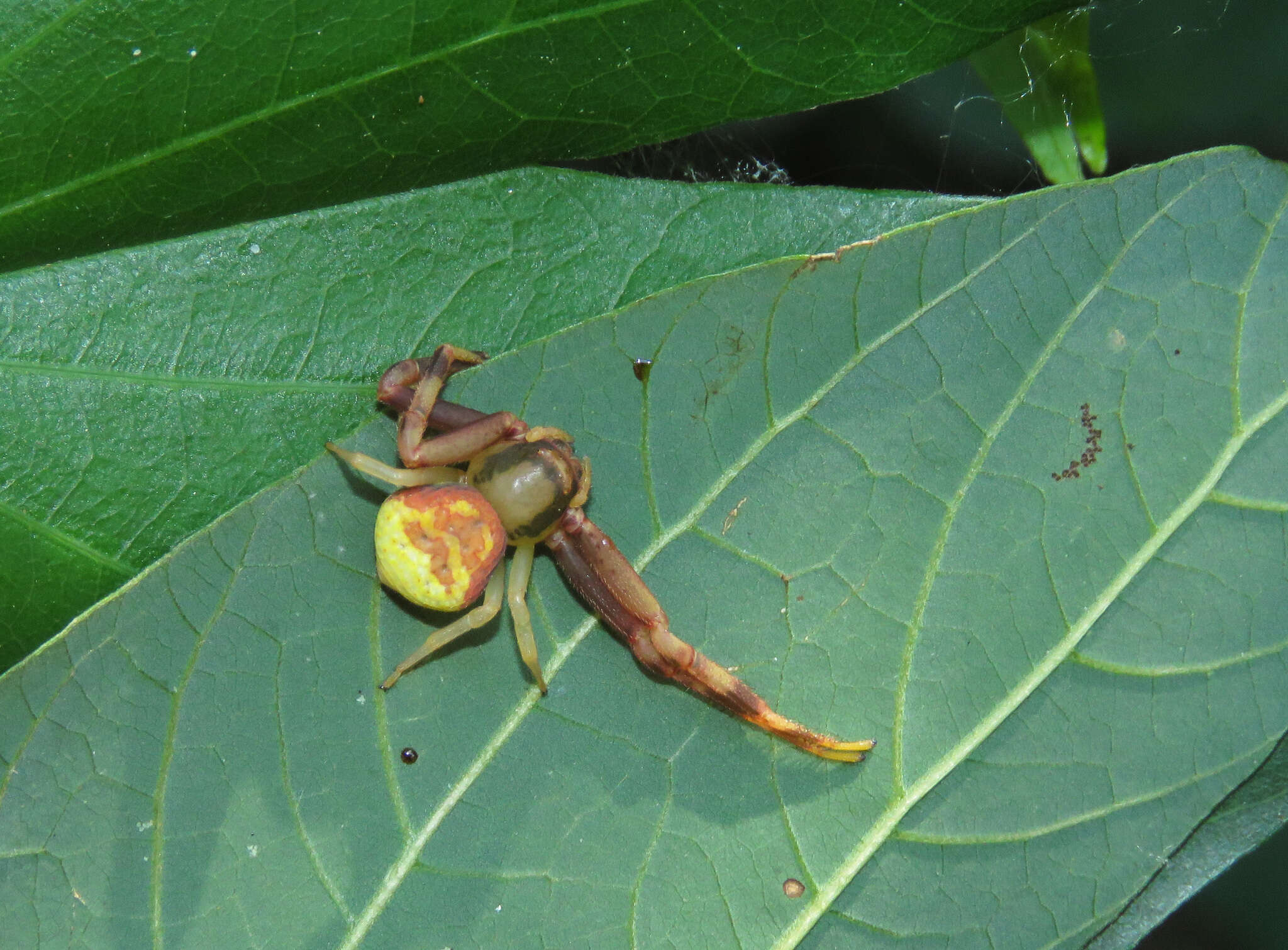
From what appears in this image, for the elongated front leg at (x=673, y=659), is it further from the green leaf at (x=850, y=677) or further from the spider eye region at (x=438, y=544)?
the spider eye region at (x=438, y=544)

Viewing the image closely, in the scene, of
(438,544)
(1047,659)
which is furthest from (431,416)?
(1047,659)

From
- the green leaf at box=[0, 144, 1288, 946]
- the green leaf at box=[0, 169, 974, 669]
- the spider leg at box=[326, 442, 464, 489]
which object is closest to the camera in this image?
the green leaf at box=[0, 144, 1288, 946]

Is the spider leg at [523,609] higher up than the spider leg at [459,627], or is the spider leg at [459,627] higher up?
the spider leg at [459,627]

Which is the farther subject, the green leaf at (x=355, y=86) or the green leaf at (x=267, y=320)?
the green leaf at (x=267, y=320)

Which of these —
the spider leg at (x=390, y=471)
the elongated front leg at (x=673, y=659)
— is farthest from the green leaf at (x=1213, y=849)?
the spider leg at (x=390, y=471)

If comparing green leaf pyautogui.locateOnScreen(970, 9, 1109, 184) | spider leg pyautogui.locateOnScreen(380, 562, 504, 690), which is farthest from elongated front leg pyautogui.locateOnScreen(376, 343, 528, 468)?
green leaf pyautogui.locateOnScreen(970, 9, 1109, 184)

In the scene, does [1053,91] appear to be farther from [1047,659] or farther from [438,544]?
[438,544]

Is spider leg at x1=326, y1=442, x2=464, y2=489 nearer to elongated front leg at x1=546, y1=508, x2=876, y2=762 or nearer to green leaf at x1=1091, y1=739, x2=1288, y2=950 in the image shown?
elongated front leg at x1=546, y1=508, x2=876, y2=762
